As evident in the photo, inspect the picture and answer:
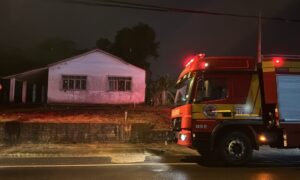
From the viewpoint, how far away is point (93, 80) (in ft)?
112

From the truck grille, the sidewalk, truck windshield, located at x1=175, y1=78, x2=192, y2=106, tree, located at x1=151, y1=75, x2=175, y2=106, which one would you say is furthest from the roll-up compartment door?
tree, located at x1=151, y1=75, x2=175, y2=106

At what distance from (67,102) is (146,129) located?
47.8 ft

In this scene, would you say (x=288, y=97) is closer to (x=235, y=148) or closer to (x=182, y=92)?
(x=235, y=148)

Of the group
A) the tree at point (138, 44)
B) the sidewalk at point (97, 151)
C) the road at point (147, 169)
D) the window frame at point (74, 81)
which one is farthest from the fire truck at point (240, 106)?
the tree at point (138, 44)

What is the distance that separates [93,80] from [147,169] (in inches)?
910

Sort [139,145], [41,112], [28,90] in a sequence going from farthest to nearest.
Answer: [28,90] → [41,112] → [139,145]

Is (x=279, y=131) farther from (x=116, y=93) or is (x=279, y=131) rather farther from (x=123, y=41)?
(x=123, y=41)

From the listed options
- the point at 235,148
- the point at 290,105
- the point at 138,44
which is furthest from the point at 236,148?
the point at 138,44

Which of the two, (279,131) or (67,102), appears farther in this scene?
(67,102)

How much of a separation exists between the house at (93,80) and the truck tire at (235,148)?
21.8 m

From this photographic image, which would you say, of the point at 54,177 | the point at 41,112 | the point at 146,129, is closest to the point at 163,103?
the point at 41,112

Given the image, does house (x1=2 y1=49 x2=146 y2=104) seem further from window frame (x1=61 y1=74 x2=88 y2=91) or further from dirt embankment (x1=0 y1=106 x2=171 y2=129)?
dirt embankment (x1=0 y1=106 x2=171 y2=129)

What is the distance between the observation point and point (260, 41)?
2411cm

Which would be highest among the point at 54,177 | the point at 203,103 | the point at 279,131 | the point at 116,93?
the point at 116,93
